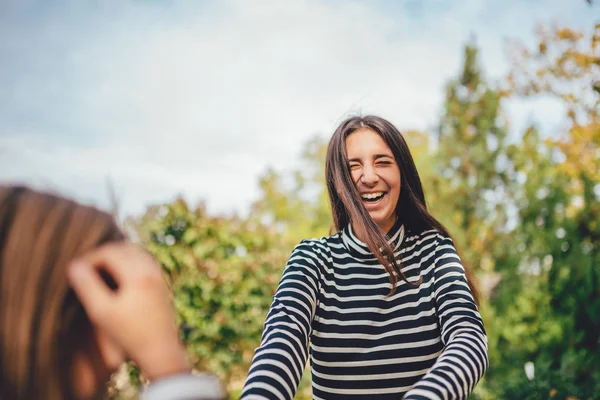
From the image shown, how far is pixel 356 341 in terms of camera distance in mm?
1396

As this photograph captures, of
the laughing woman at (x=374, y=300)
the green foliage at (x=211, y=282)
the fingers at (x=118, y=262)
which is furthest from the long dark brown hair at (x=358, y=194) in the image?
the green foliage at (x=211, y=282)

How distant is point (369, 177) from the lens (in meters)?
1.66

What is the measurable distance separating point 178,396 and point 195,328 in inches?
274

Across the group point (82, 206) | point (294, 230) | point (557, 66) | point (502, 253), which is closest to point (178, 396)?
point (82, 206)

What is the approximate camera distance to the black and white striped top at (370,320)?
3.99 feet

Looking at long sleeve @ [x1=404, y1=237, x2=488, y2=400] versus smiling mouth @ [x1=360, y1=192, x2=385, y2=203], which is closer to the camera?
long sleeve @ [x1=404, y1=237, x2=488, y2=400]

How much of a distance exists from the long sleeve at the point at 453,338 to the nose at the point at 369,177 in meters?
0.29

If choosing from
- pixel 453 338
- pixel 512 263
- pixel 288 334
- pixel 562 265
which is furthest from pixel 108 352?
pixel 512 263

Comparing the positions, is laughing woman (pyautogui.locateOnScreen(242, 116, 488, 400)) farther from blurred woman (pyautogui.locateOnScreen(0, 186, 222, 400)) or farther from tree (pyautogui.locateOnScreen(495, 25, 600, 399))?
tree (pyautogui.locateOnScreen(495, 25, 600, 399))

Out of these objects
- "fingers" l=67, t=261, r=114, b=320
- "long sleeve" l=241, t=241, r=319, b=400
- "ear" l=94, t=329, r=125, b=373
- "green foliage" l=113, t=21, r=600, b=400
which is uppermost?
"fingers" l=67, t=261, r=114, b=320

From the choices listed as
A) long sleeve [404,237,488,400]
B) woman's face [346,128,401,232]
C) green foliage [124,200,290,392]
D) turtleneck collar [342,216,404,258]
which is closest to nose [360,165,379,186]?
woman's face [346,128,401,232]

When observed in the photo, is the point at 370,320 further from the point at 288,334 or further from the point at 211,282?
the point at 211,282

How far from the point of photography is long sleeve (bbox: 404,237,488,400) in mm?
1035

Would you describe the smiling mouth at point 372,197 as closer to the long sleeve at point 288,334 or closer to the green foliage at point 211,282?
the long sleeve at point 288,334
